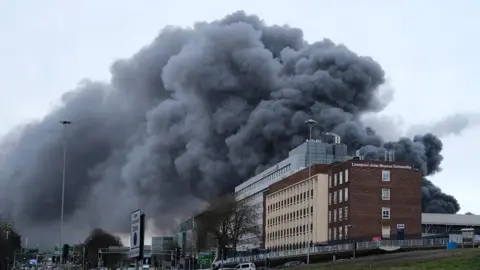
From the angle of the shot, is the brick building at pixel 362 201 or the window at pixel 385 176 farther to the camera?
the window at pixel 385 176

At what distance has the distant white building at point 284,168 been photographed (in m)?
125

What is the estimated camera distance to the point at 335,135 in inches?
5069

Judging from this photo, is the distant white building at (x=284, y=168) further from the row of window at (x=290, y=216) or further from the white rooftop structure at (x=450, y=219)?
the white rooftop structure at (x=450, y=219)

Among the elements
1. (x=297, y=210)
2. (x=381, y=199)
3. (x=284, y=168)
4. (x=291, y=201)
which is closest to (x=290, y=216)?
(x=291, y=201)

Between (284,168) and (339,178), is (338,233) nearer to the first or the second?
(339,178)

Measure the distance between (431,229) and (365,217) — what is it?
2278cm

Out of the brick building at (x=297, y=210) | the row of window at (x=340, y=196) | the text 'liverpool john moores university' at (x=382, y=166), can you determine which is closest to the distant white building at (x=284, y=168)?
the brick building at (x=297, y=210)

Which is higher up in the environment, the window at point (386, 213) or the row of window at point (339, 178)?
the row of window at point (339, 178)

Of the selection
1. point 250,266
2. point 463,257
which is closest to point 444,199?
point 250,266

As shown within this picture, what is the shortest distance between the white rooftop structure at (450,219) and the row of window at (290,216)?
18.1m

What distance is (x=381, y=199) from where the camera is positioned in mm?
98500

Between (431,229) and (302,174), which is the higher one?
(302,174)

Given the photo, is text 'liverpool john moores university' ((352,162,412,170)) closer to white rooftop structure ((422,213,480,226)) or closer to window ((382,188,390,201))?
window ((382,188,390,201))

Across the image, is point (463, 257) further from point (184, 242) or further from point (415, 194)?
point (184, 242)
